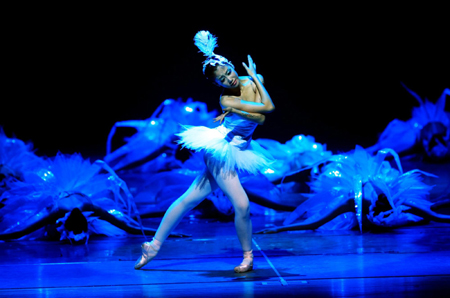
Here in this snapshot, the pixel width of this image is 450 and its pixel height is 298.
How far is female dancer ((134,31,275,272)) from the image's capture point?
2.82m

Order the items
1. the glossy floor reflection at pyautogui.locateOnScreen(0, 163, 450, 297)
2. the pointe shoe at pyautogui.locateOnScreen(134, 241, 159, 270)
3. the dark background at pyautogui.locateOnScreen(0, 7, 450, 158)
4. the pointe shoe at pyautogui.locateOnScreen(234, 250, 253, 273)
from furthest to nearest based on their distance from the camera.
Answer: the dark background at pyautogui.locateOnScreen(0, 7, 450, 158), the pointe shoe at pyautogui.locateOnScreen(134, 241, 159, 270), the pointe shoe at pyautogui.locateOnScreen(234, 250, 253, 273), the glossy floor reflection at pyautogui.locateOnScreen(0, 163, 450, 297)

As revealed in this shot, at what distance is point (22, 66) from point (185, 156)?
1.97 metres

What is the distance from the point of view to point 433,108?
5.71m

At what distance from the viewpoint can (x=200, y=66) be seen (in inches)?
245

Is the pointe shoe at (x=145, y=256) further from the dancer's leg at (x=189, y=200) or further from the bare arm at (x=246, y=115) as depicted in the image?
the bare arm at (x=246, y=115)

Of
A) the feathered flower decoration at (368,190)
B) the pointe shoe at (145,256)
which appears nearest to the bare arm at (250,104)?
the pointe shoe at (145,256)

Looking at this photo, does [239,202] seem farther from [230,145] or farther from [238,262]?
[238,262]

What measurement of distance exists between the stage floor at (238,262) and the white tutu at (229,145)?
1.65 ft

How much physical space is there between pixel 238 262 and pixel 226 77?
3.10 feet

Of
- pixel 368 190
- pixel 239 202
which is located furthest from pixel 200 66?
pixel 239 202

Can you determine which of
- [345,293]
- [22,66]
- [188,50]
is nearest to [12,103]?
[22,66]

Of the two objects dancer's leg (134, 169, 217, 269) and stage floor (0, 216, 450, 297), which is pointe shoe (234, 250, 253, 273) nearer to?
stage floor (0, 216, 450, 297)

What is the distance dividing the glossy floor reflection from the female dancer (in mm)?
194

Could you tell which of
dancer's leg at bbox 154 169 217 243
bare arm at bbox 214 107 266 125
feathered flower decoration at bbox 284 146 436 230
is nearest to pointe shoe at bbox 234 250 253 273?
dancer's leg at bbox 154 169 217 243
